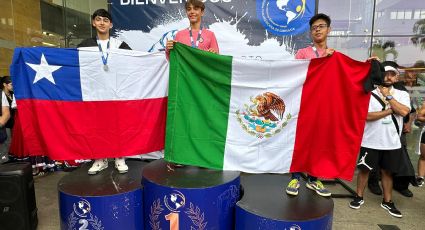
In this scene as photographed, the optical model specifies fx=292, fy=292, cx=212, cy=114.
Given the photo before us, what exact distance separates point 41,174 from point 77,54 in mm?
2741

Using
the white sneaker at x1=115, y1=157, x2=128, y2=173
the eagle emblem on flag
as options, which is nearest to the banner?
the eagle emblem on flag

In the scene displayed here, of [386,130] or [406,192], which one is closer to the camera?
[386,130]

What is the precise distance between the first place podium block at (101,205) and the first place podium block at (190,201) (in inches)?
4.2

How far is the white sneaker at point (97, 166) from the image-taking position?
279cm

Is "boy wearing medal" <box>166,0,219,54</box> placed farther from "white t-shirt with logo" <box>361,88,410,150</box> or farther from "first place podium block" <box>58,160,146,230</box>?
"white t-shirt with logo" <box>361,88,410,150</box>

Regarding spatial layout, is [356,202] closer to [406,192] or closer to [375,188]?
[375,188]

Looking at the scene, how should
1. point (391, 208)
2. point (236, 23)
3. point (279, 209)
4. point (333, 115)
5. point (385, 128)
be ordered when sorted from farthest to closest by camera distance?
point (236, 23), point (391, 208), point (385, 128), point (333, 115), point (279, 209)

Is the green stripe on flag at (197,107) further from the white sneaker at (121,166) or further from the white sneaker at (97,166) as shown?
the white sneaker at (97,166)

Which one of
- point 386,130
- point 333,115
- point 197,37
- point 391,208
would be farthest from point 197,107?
point 391,208

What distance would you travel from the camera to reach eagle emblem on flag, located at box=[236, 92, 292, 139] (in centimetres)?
249

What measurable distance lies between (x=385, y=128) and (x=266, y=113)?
1.57 meters

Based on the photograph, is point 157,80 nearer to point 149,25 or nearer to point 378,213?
point 149,25

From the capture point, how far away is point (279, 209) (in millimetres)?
2184

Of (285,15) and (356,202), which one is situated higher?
(285,15)
